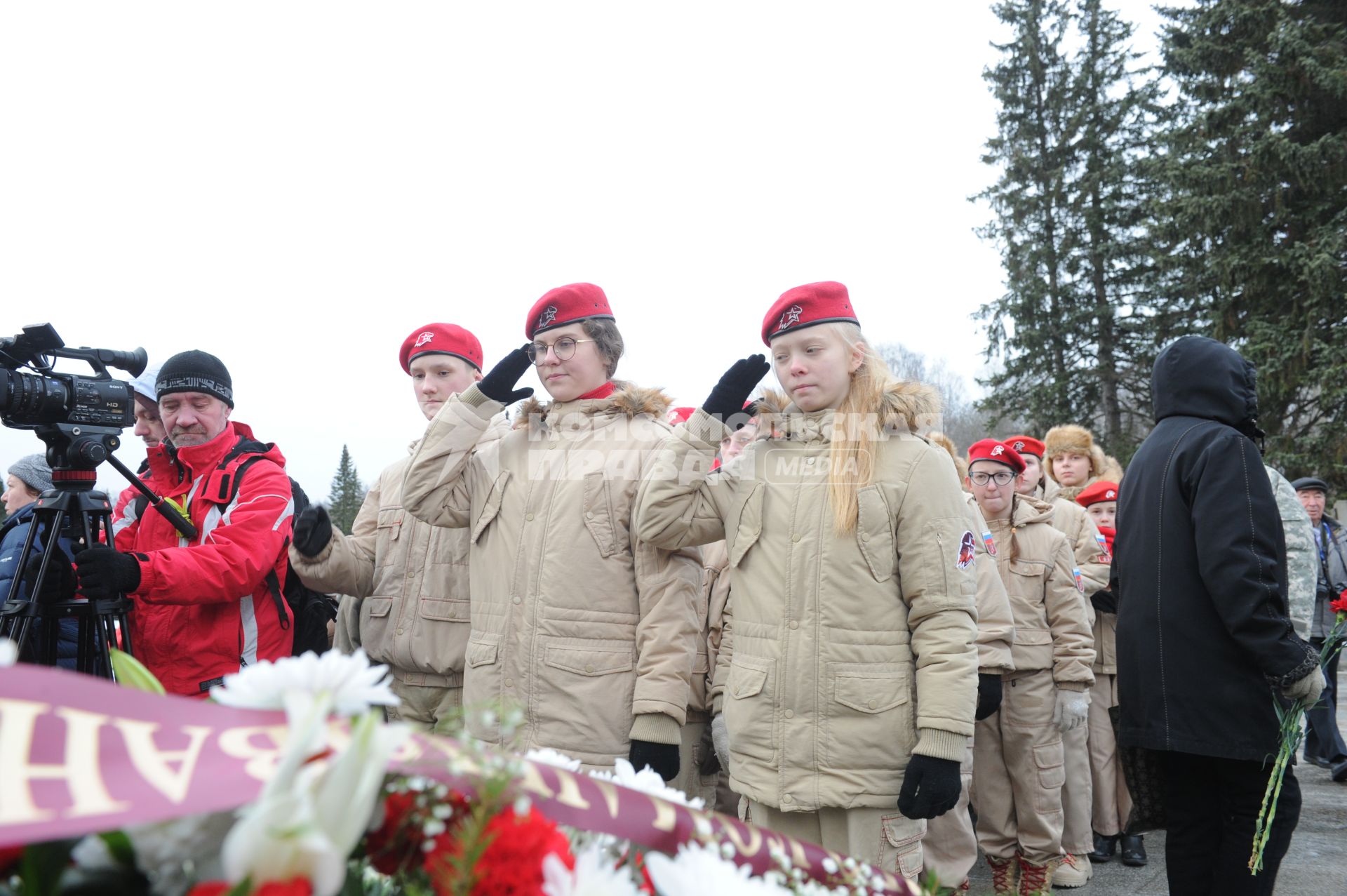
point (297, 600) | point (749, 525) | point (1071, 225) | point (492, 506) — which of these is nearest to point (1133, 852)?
point (749, 525)

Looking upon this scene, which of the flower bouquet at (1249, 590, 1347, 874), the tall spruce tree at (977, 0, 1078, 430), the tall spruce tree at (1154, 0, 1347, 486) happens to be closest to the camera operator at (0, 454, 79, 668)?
the flower bouquet at (1249, 590, 1347, 874)

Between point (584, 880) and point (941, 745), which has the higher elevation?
point (584, 880)

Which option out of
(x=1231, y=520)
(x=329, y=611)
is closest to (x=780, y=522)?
(x=1231, y=520)

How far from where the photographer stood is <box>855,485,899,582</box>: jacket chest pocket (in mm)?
2889

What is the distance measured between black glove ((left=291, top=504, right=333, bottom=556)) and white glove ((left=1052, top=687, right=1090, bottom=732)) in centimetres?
377

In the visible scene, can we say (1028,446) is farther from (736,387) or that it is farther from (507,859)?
(507,859)

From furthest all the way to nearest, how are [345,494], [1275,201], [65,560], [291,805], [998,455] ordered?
1. [1275,201]
2. [345,494]
3. [998,455]
4. [65,560]
5. [291,805]

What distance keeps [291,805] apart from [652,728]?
2558 mm

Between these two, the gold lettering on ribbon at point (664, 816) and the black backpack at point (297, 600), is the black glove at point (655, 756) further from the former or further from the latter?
the gold lettering on ribbon at point (664, 816)

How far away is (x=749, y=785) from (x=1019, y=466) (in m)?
3.15

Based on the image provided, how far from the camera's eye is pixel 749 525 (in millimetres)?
3123

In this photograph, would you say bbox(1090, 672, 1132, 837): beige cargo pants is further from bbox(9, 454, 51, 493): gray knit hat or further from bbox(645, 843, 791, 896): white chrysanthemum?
bbox(9, 454, 51, 493): gray knit hat

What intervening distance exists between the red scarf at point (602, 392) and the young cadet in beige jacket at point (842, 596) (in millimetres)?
531

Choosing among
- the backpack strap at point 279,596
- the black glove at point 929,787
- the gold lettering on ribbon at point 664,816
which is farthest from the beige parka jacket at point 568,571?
the gold lettering on ribbon at point 664,816
